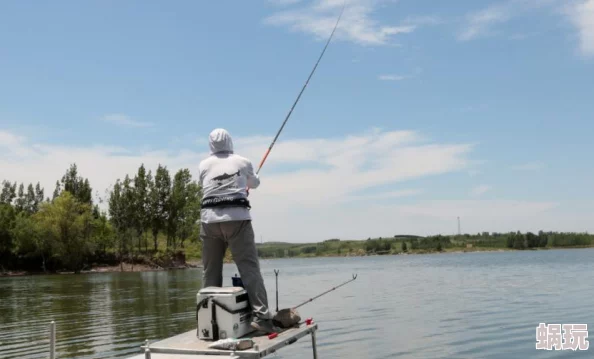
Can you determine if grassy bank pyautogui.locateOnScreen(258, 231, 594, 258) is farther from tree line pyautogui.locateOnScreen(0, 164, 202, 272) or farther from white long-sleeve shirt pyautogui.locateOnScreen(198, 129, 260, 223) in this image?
white long-sleeve shirt pyautogui.locateOnScreen(198, 129, 260, 223)

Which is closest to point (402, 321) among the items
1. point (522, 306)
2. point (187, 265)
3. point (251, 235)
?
point (522, 306)

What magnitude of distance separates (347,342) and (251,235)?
6.81 metres

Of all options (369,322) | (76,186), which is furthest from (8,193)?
(369,322)

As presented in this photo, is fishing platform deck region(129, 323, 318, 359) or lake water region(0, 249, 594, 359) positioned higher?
fishing platform deck region(129, 323, 318, 359)

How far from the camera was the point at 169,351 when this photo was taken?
5484mm

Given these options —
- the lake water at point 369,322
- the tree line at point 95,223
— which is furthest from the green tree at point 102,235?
the lake water at point 369,322

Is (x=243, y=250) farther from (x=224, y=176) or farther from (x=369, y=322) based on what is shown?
(x=369, y=322)

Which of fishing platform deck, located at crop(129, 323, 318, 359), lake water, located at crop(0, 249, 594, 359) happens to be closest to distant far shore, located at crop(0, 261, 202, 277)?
lake water, located at crop(0, 249, 594, 359)

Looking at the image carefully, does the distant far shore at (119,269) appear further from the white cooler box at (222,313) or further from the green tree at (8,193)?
the white cooler box at (222,313)

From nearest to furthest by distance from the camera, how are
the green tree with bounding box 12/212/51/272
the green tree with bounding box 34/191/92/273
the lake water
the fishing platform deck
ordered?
the fishing platform deck < the lake water < the green tree with bounding box 34/191/92/273 < the green tree with bounding box 12/212/51/272

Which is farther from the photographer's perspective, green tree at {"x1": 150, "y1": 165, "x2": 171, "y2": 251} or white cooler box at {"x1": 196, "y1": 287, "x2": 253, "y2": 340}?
green tree at {"x1": 150, "y1": 165, "x2": 171, "y2": 251}

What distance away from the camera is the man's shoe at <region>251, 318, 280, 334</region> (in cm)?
620

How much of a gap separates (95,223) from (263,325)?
249 feet

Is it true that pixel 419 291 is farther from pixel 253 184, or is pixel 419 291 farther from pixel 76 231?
pixel 76 231
